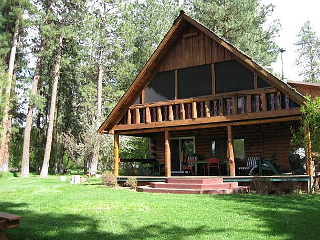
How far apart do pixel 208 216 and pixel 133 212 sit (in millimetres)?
1880

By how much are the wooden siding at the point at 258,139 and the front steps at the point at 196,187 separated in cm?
344

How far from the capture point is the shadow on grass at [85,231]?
6.17m

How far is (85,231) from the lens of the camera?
6.55 m

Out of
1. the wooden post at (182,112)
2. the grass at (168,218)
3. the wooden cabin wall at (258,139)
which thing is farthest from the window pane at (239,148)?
the grass at (168,218)

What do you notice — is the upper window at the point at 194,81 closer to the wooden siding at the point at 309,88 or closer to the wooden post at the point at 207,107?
the wooden post at the point at 207,107

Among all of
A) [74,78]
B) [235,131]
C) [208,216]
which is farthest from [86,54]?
[208,216]

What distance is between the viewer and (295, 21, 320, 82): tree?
40688mm

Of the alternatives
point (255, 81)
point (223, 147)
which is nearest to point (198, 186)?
point (223, 147)

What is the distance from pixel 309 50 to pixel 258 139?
3002 cm

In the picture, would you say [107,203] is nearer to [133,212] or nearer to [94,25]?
[133,212]

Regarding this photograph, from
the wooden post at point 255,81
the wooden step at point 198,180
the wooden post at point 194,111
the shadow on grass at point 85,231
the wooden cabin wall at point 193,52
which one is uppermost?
the wooden cabin wall at point 193,52

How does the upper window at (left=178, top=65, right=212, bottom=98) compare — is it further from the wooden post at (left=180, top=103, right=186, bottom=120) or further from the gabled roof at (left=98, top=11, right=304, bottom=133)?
the gabled roof at (left=98, top=11, right=304, bottom=133)

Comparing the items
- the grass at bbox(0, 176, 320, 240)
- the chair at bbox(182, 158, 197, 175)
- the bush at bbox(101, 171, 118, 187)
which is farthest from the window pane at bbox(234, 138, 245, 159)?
the bush at bbox(101, 171, 118, 187)

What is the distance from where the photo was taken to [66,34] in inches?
1086
